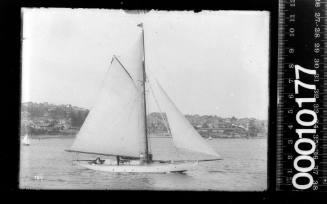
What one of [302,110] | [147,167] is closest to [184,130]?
[147,167]

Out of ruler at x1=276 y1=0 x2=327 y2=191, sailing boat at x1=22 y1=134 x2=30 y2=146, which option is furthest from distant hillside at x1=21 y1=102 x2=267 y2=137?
ruler at x1=276 y1=0 x2=327 y2=191

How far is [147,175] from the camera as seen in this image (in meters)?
2.52

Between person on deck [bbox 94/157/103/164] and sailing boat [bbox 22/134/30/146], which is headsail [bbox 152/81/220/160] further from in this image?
sailing boat [bbox 22/134/30/146]

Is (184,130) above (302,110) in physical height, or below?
below

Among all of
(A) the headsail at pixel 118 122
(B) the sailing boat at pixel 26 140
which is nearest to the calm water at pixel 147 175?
(B) the sailing boat at pixel 26 140

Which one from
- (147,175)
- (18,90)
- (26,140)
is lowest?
(147,175)

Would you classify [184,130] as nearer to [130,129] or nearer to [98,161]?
[130,129]

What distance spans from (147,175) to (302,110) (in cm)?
83

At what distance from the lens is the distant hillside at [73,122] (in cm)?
250

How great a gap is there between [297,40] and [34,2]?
1.32m

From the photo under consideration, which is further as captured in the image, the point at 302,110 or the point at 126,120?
the point at 126,120

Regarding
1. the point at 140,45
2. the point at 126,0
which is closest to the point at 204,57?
the point at 140,45

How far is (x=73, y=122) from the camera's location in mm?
2520

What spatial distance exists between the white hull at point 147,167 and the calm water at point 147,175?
2 cm
